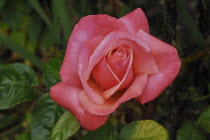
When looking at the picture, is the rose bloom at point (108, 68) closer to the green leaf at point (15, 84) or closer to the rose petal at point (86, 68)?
the rose petal at point (86, 68)

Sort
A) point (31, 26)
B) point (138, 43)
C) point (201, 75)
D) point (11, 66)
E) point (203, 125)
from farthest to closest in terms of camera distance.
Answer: point (31, 26), point (201, 75), point (11, 66), point (203, 125), point (138, 43)

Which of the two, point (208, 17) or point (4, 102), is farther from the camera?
point (208, 17)

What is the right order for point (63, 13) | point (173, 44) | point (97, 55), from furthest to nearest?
point (63, 13), point (173, 44), point (97, 55)

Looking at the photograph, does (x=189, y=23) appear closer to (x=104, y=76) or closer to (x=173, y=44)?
(x=173, y=44)

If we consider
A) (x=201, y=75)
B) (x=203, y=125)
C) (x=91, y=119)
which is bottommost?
(x=201, y=75)

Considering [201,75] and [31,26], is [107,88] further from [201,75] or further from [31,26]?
[31,26]

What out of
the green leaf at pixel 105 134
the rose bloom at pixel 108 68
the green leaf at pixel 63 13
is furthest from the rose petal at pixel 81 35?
the green leaf at pixel 63 13

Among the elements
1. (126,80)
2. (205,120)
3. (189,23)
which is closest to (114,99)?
(126,80)

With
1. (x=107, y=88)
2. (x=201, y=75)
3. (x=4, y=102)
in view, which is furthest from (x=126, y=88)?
(x=201, y=75)
